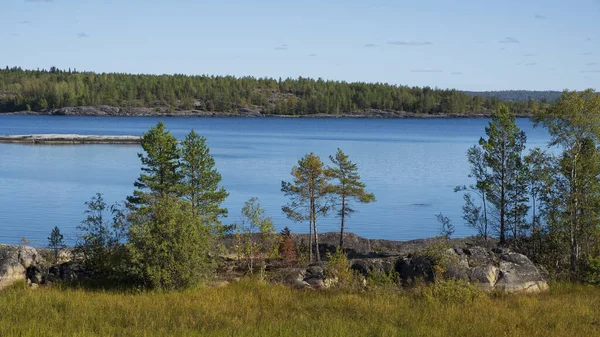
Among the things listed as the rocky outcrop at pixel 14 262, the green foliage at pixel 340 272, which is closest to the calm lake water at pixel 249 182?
the green foliage at pixel 340 272

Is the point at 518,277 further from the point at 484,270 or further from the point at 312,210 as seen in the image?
the point at 312,210

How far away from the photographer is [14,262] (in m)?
20.5

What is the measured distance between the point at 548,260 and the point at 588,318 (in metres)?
13.6

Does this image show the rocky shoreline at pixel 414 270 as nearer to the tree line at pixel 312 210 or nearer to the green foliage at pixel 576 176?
the tree line at pixel 312 210

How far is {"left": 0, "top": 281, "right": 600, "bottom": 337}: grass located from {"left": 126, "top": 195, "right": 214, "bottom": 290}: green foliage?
61 centimetres

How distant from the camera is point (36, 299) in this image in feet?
55.6

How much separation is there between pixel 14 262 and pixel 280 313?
892 cm

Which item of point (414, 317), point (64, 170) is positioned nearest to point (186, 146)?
point (414, 317)

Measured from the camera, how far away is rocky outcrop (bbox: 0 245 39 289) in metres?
20.2

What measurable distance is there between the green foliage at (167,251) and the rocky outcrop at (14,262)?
3813 millimetres

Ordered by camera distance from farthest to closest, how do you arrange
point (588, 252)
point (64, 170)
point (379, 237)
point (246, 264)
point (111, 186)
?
1. point (64, 170)
2. point (111, 186)
3. point (379, 237)
4. point (246, 264)
5. point (588, 252)

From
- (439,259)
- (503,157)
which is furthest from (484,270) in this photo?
(503,157)

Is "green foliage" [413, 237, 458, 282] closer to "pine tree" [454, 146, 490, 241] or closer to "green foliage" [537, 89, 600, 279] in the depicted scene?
"green foliage" [537, 89, 600, 279]

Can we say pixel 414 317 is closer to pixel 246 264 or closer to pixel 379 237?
pixel 246 264
